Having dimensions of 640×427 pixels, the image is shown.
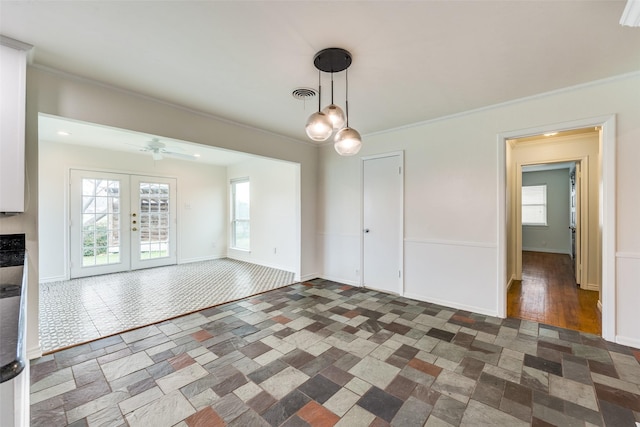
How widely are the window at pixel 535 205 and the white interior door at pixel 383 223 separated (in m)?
7.03

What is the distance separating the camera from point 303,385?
197 centimetres

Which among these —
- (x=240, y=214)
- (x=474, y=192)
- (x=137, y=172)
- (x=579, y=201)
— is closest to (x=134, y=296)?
(x=137, y=172)

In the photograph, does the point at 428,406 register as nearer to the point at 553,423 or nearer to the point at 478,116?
the point at 553,423

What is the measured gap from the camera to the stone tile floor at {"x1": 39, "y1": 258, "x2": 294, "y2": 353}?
2.90 meters

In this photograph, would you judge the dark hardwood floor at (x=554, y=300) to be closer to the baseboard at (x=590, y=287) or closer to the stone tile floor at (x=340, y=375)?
the baseboard at (x=590, y=287)

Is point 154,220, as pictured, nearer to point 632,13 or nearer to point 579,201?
point 632,13

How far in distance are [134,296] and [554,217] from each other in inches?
424

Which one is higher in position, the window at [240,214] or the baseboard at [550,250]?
the window at [240,214]

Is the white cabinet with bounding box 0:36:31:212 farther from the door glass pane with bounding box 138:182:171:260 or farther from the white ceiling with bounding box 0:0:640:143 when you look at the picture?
the door glass pane with bounding box 138:182:171:260

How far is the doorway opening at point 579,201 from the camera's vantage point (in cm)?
261

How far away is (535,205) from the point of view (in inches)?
331

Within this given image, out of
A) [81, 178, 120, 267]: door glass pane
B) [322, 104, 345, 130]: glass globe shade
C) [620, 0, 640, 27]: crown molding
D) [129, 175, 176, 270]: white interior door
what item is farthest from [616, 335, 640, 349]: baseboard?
[81, 178, 120, 267]: door glass pane

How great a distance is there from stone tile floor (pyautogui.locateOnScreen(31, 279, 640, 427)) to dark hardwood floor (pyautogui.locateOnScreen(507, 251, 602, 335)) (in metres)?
0.35

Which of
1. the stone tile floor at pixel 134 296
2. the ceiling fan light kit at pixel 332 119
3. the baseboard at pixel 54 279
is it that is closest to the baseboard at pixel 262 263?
the stone tile floor at pixel 134 296
